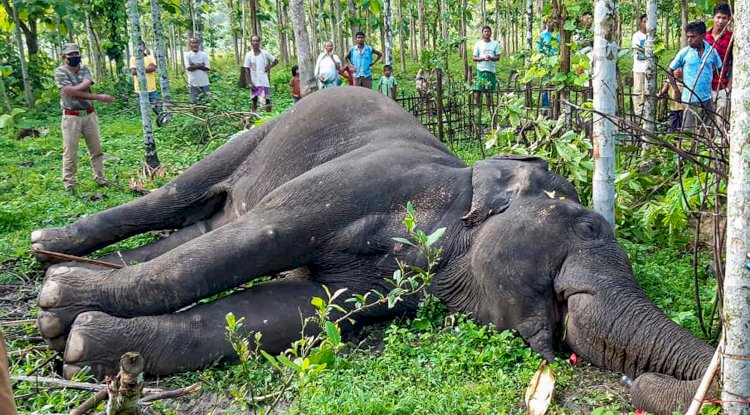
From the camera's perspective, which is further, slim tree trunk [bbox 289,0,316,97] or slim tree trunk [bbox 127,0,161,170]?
slim tree trunk [bbox 127,0,161,170]

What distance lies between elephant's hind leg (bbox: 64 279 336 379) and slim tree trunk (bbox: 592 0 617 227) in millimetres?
2133

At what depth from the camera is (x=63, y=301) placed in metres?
4.85

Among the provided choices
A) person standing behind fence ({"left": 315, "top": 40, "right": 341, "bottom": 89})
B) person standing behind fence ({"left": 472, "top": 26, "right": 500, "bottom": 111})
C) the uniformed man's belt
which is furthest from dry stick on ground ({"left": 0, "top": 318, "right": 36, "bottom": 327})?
person standing behind fence ({"left": 472, "top": 26, "right": 500, "bottom": 111})

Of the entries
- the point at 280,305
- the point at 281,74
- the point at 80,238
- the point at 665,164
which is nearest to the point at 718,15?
the point at 665,164

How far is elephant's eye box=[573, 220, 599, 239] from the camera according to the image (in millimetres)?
4695

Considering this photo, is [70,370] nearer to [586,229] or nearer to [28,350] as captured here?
[28,350]

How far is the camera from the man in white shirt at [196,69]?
16266mm

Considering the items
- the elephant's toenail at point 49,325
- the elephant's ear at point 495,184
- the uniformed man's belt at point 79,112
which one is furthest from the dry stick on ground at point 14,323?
the uniformed man's belt at point 79,112

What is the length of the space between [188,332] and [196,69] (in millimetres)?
12415

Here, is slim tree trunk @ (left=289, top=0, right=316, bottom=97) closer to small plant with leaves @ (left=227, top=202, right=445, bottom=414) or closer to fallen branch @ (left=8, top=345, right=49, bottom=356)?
small plant with leaves @ (left=227, top=202, right=445, bottom=414)

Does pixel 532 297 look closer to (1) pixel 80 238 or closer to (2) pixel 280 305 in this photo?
(2) pixel 280 305

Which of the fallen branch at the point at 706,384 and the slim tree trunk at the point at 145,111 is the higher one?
the slim tree trunk at the point at 145,111

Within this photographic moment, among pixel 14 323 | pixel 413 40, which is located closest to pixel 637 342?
pixel 14 323

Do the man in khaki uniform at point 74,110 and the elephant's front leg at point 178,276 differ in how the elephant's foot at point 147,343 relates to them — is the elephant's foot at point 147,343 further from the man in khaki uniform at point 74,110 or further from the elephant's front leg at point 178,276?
the man in khaki uniform at point 74,110
